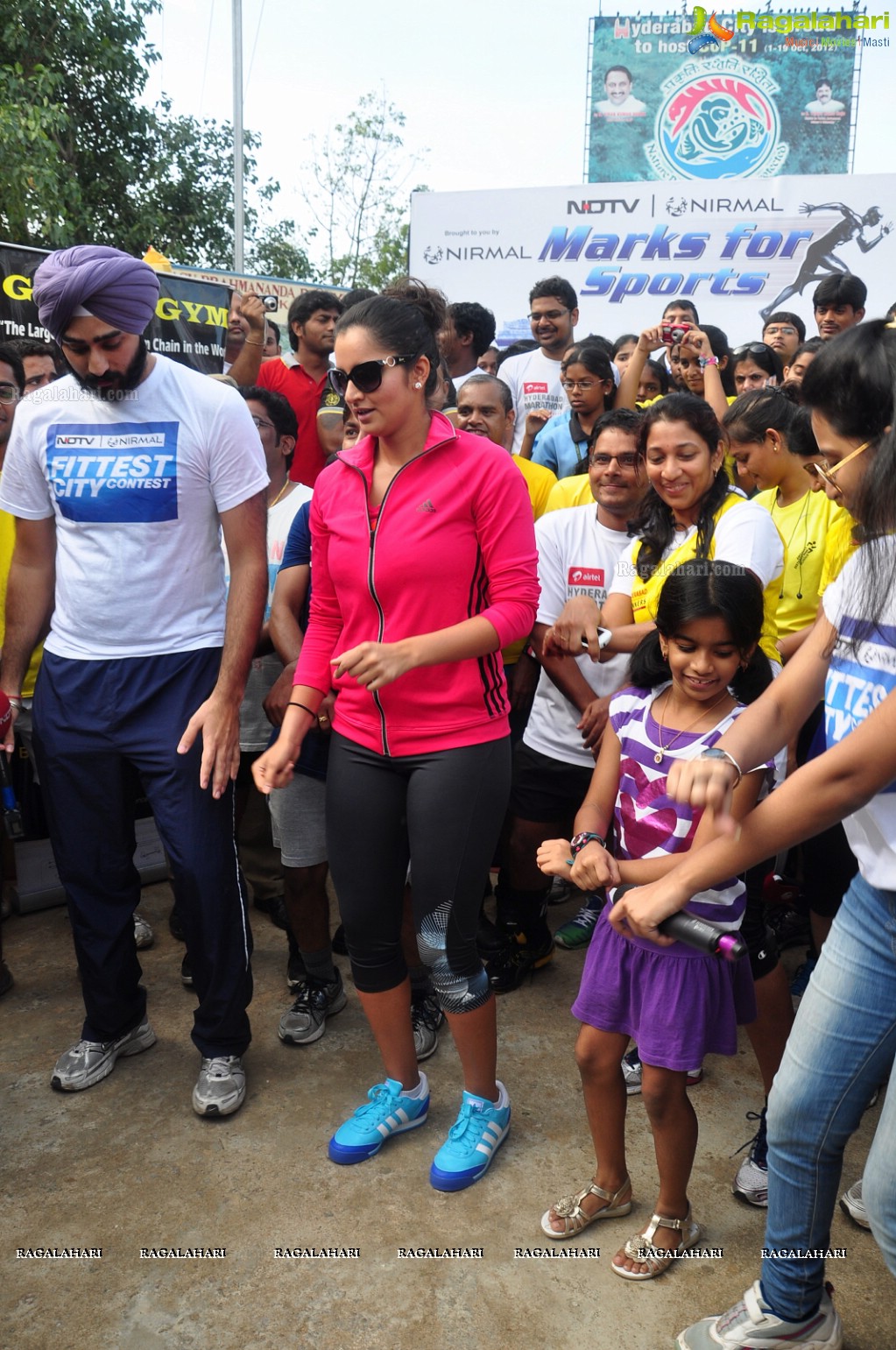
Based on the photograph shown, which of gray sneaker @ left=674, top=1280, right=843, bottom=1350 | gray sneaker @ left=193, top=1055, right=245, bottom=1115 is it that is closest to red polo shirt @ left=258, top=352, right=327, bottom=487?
gray sneaker @ left=193, top=1055, right=245, bottom=1115

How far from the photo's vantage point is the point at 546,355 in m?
6.02

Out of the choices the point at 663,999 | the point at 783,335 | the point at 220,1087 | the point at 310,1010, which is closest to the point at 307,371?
the point at 783,335

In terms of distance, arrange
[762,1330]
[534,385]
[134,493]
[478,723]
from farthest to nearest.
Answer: [534,385]
[134,493]
[478,723]
[762,1330]

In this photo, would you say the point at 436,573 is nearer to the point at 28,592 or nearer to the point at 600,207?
the point at 28,592

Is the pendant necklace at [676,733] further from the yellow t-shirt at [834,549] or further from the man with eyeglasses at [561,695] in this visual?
the man with eyeglasses at [561,695]

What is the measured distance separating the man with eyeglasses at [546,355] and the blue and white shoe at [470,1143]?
12.9ft

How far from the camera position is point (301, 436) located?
5.49 m

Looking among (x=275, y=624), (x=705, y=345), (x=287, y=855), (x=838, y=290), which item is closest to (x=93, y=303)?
(x=275, y=624)

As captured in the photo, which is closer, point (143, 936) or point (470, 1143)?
point (470, 1143)

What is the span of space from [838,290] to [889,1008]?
440cm

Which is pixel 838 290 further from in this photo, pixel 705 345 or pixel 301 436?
pixel 301 436

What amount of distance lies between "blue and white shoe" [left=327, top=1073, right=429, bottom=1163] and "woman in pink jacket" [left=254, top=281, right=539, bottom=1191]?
0.04 ft

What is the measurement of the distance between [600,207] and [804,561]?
7.54 m

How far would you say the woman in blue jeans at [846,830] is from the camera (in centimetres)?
166
